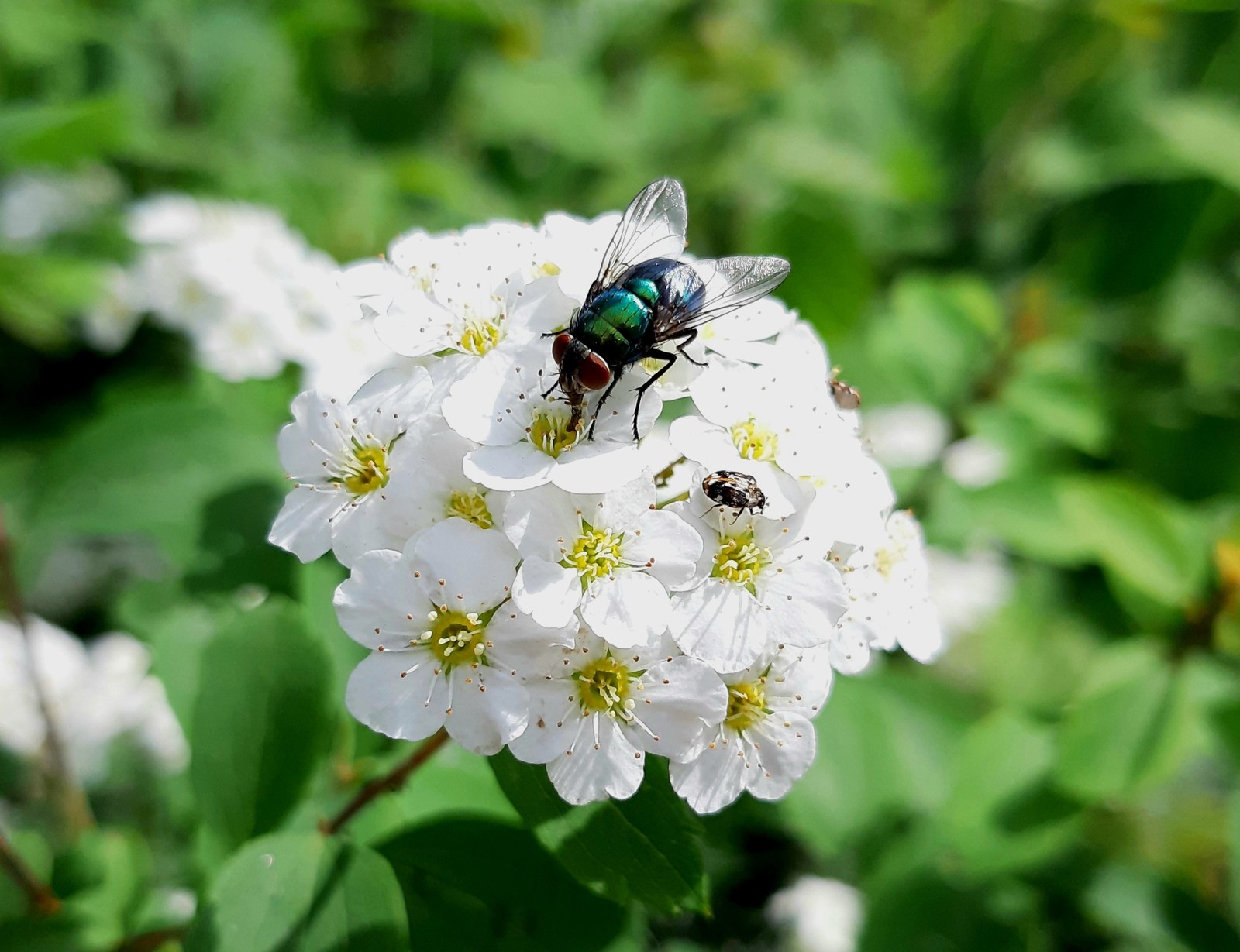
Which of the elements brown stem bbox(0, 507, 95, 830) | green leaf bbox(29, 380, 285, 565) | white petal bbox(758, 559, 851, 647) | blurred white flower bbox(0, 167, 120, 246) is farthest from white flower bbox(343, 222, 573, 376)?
blurred white flower bbox(0, 167, 120, 246)

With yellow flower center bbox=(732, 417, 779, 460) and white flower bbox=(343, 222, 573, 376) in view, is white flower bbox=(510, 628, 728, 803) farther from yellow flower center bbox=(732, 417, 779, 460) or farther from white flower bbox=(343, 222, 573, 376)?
Answer: white flower bbox=(343, 222, 573, 376)

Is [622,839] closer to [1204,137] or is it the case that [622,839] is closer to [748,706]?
[748,706]

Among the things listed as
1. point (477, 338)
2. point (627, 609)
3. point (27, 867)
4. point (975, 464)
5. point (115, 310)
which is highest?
point (477, 338)

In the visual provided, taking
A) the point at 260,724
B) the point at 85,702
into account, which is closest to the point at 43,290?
the point at 85,702

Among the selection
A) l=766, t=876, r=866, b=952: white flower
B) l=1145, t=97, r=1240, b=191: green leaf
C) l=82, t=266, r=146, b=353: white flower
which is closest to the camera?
l=766, t=876, r=866, b=952: white flower

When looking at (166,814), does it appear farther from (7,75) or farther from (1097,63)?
(1097,63)
